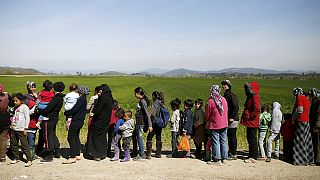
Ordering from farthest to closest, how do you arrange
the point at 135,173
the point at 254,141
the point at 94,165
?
the point at 254,141, the point at 94,165, the point at 135,173

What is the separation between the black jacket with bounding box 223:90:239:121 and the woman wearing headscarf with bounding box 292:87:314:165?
147 centimetres

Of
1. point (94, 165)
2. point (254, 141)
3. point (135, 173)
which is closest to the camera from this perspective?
point (135, 173)

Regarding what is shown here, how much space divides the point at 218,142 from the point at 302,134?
2.11 m

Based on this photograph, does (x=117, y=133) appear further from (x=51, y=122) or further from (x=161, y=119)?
(x=51, y=122)

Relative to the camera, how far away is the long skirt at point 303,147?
758cm

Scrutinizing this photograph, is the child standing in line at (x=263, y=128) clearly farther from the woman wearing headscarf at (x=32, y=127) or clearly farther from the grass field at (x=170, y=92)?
the woman wearing headscarf at (x=32, y=127)

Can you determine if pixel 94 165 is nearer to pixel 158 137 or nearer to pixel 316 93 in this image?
pixel 158 137

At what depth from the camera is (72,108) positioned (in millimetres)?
7688

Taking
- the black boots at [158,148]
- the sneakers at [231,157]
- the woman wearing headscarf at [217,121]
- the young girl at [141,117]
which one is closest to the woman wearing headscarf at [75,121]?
the young girl at [141,117]

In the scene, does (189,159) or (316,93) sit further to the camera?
(189,159)

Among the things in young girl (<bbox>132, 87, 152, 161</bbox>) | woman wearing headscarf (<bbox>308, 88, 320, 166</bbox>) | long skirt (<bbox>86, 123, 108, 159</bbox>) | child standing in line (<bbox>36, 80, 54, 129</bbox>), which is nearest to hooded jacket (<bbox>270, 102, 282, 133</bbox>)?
woman wearing headscarf (<bbox>308, 88, 320, 166</bbox>)

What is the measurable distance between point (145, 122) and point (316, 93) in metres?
4.40

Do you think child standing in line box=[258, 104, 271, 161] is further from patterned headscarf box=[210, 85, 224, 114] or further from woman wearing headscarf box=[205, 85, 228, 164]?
patterned headscarf box=[210, 85, 224, 114]

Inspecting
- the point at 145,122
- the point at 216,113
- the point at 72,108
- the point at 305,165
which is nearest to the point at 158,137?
the point at 145,122
